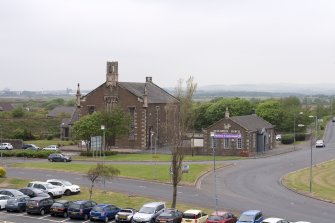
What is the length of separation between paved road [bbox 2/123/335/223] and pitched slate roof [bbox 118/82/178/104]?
28.5 metres

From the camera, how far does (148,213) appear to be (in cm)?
4306

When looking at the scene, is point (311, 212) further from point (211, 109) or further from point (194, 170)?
point (211, 109)

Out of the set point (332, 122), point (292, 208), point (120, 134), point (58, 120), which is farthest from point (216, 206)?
point (332, 122)

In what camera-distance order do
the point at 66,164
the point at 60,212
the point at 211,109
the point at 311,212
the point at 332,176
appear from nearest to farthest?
1. the point at 60,212
2. the point at 311,212
3. the point at 332,176
4. the point at 66,164
5. the point at 211,109

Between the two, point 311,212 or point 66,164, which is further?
point 66,164

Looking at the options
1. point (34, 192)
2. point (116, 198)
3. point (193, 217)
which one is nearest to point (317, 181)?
point (116, 198)

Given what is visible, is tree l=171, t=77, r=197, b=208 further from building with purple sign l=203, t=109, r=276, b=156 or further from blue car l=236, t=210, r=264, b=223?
building with purple sign l=203, t=109, r=276, b=156

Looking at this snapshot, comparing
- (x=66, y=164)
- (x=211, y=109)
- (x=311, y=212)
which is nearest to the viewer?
(x=311, y=212)

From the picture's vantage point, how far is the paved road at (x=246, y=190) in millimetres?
50375

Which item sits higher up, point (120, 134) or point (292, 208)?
point (120, 134)

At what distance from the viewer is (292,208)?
167ft

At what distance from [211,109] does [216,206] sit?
93457 millimetres

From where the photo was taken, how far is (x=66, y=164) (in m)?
79.6

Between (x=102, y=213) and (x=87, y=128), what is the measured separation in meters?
50.5
